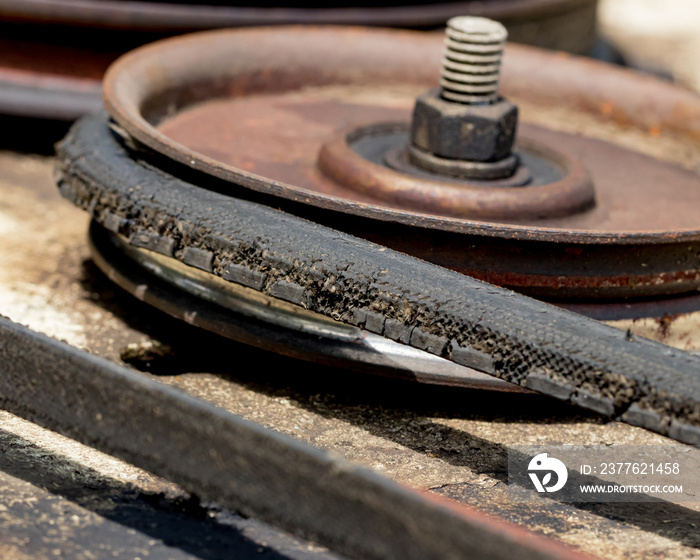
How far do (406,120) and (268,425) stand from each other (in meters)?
A: 1.16

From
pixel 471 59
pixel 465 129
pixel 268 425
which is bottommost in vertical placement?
pixel 268 425

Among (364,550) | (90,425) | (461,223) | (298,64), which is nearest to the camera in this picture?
(364,550)

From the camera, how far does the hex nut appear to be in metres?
2.09

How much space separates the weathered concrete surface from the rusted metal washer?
11.4 inches

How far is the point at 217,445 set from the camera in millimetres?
1110

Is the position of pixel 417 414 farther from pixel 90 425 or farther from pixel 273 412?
pixel 90 425

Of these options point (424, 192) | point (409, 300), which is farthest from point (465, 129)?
point (409, 300)

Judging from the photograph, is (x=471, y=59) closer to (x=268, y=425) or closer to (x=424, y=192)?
(x=424, y=192)

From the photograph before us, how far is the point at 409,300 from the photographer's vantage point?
1.41m

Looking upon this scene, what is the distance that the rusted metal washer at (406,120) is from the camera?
1.62 m

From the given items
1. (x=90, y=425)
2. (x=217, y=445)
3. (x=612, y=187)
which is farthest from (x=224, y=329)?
(x=612, y=187)

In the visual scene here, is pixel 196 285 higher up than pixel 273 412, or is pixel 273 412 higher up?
pixel 196 285

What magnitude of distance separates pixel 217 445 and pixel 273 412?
1.94 feet

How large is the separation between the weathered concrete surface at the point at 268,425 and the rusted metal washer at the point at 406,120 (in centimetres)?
29
